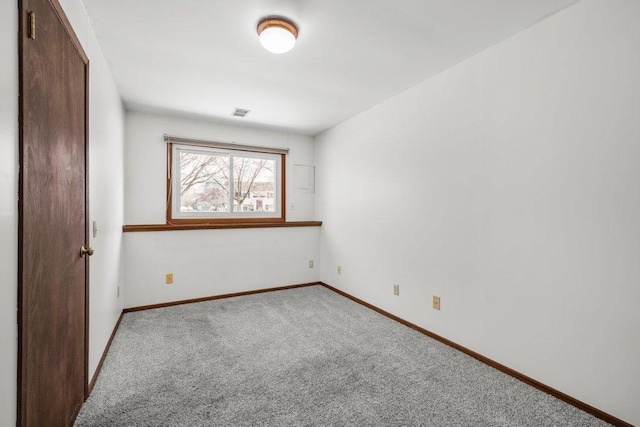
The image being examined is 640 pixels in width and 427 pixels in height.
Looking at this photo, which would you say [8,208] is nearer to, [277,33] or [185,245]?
[277,33]

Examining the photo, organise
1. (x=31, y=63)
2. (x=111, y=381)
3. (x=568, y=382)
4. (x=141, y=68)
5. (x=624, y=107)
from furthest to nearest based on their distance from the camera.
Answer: (x=141, y=68), (x=111, y=381), (x=568, y=382), (x=624, y=107), (x=31, y=63)

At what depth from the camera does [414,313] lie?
2844 millimetres

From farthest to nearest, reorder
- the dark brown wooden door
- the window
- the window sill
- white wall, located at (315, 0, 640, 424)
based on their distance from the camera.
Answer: the window < the window sill < white wall, located at (315, 0, 640, 424) < the dark brown wooden door

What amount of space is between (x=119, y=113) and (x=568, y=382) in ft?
13.5

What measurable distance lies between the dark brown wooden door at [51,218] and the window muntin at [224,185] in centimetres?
212

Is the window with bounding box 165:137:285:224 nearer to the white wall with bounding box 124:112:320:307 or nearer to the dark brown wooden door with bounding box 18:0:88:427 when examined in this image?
the white wall with bounding box 124:112:320:307

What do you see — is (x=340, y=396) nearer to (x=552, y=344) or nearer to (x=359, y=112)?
(x=552, y=344)

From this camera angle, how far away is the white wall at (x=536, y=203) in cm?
158

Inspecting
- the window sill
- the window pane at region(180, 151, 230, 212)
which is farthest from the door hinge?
the window pane at region(180, 151, 230, 212)

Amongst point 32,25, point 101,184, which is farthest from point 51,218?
point 101,184

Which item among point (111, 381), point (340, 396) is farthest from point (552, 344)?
point (111, 381)

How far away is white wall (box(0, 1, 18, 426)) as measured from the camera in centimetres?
89

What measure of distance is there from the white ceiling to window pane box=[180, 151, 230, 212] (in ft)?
2.63

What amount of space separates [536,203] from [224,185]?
3.41 meters
